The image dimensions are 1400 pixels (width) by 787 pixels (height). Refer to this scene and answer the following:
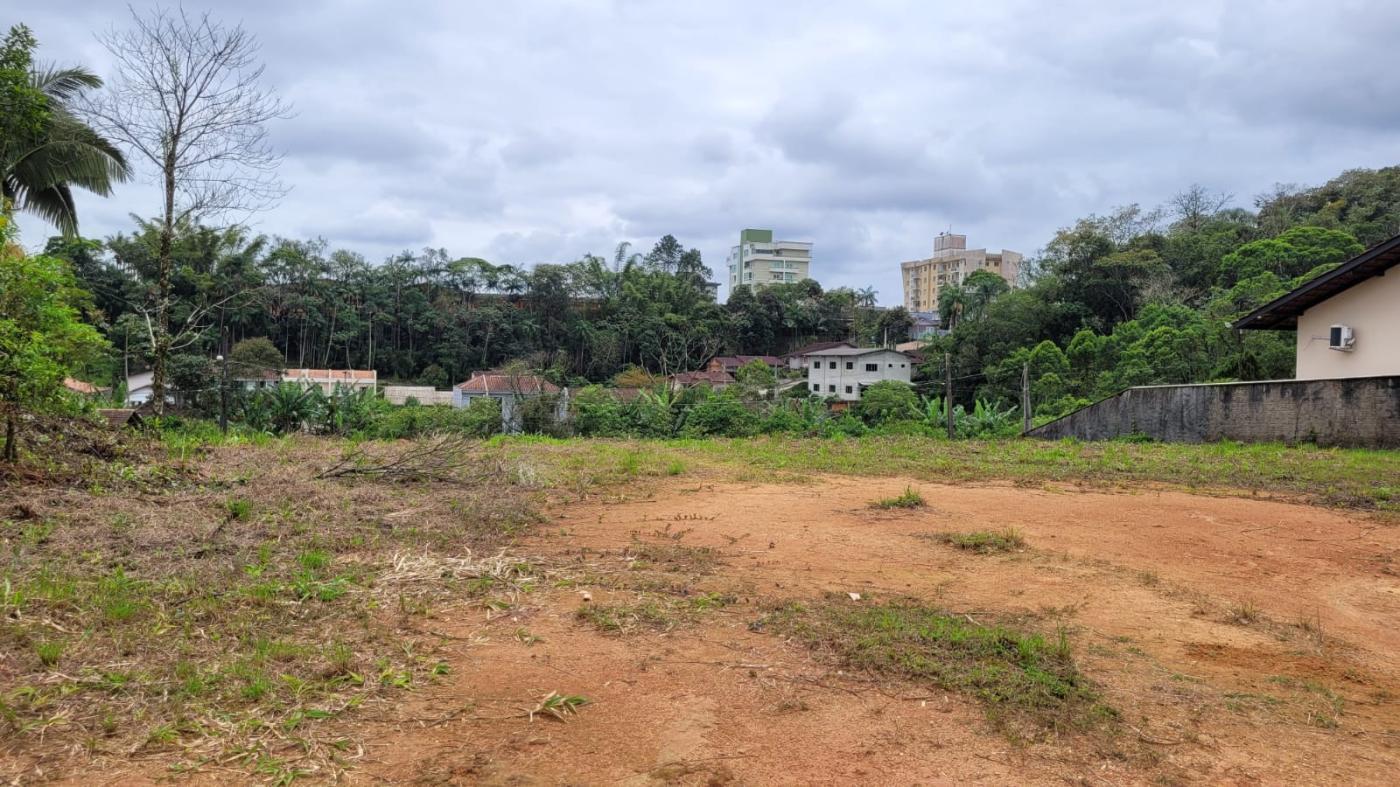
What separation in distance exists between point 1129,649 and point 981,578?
4.87 ft

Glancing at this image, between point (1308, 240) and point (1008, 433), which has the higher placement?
point (1308, 240)

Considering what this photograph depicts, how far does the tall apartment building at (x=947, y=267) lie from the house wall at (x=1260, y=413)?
7147cm

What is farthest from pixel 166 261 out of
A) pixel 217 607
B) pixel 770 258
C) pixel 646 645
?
pixel 770 258

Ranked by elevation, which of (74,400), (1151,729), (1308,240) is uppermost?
(1308,240)

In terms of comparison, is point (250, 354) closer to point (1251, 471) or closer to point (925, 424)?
point (925, 424)

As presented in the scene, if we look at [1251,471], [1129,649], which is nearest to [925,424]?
[1251,471]

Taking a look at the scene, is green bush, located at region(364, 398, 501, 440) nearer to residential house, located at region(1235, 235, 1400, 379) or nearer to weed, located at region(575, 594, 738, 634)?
weed, located at region(575, 594, 738, 634)

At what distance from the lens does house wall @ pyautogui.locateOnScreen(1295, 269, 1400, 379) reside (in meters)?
14.6

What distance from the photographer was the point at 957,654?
13.2 ft

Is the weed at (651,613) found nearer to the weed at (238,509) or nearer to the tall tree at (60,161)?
the weed at (238,509)

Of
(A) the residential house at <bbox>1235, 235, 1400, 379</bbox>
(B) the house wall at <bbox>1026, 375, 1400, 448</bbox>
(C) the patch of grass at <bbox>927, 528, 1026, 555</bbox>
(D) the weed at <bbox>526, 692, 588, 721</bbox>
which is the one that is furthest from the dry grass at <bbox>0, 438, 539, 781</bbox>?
(A) the residential house at <bbox>1235, 235, 1400, 379</bbox>

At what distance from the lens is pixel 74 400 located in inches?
348

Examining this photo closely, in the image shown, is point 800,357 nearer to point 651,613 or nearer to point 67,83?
point 67,83

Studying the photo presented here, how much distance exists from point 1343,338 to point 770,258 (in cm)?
7886
